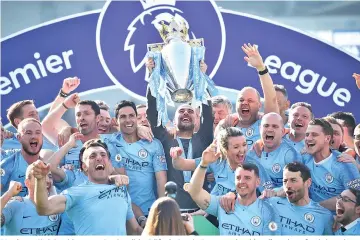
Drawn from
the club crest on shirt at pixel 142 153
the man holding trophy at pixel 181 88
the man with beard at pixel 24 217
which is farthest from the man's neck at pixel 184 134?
the man with beard at pixel 24 217

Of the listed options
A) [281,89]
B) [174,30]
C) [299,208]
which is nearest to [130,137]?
[174,30]

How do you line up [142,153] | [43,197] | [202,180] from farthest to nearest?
1. [142,153]
2. [202,180]
3. [43,197]

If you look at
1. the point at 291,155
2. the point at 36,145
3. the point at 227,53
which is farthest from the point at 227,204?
the point at 36,145

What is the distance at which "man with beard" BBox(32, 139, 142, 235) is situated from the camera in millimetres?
4309

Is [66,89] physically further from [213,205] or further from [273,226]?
[273,226]

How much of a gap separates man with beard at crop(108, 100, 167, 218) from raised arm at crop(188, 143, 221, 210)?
19 centimetres

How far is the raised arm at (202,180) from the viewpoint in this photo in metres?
4.30

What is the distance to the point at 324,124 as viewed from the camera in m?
4.39

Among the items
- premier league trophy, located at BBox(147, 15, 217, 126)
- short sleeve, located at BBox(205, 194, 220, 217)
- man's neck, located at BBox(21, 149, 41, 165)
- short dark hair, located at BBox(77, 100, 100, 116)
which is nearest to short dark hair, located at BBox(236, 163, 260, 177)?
short sleeve, located at BBox(205, 194, 220, 217)

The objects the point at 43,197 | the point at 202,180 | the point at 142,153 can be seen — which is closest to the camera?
the point at 43,197

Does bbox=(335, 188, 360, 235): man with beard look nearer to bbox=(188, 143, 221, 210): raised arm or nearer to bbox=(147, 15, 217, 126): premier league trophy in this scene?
bbox=(188, 143, 221, 210): raised arm

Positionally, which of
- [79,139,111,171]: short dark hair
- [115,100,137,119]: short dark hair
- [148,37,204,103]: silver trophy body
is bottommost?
[79,139,111,171]: short dark hair

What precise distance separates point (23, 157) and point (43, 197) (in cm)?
36

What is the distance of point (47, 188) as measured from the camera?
4336mm
